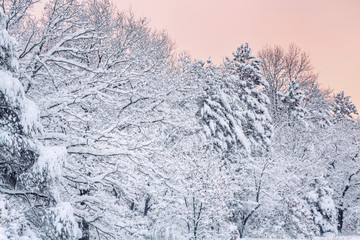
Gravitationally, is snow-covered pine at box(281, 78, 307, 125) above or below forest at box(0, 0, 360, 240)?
above

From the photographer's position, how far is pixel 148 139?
12875 millimetres

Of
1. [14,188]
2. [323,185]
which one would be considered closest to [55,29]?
[14,188]

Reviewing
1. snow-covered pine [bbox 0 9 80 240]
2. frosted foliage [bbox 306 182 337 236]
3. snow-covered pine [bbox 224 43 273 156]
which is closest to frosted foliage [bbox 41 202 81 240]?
snow-covered pine [bbox 0 9 80 240]

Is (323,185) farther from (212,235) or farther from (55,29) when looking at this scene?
(55,29)

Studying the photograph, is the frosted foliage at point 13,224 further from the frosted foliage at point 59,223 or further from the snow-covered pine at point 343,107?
the snow-covered pine at point 343,107

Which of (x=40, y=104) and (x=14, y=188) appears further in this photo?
(x=40, y=104)

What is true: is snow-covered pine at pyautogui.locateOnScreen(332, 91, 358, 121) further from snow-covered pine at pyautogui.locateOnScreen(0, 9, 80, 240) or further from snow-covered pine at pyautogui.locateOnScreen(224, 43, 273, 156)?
snow-covered pine at pyautogui.locateOnScreen(0, 9, 80, 240)

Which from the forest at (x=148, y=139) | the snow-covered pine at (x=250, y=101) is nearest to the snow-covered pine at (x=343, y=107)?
the forest at (x=148, y=139)

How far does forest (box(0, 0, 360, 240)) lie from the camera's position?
5766 mm

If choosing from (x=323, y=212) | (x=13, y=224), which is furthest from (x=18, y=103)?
(x=323, y=212)

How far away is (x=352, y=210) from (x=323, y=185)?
3.73 metres

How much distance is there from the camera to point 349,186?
27797 millimetres

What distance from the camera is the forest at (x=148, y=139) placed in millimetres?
5766

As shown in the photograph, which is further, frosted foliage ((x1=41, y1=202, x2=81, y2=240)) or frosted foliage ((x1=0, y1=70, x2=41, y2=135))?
frosted foliage ((x1=41, y1=202, x2=81, y2=240))
